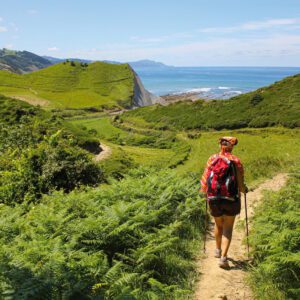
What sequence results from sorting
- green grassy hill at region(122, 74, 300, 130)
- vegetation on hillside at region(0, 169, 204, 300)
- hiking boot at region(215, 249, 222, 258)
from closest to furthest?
Answer: vegetation on hillside at region(0, 169, 204, 300) < hiking boot at region(215, 249, 222, 258) < green grassy hill at region(122, 74, 300, 130)

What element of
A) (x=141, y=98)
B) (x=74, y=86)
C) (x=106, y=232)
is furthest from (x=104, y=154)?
(x=141, y=98)

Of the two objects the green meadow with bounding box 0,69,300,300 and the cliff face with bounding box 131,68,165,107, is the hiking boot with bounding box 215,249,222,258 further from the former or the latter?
the cliff face with bounding box 131,68,165,107

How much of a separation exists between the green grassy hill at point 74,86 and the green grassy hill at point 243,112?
110ft

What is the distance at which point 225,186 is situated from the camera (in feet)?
24.2

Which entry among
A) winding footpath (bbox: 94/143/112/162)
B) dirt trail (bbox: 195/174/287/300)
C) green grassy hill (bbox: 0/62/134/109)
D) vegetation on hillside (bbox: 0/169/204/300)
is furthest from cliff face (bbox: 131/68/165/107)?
dirt trail (bbox: 195/174/287/300)

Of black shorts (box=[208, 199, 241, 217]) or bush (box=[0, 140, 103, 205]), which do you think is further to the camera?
bush (box=[0, 140, 103, 205])

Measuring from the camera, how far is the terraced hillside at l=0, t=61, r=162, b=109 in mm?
103938

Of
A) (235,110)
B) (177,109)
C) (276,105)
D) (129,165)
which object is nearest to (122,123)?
(177,109)

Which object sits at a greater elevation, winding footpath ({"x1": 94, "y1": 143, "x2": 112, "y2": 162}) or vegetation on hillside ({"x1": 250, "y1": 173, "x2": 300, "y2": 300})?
vegetation on hillside ({"x1": 250, "y1": 173, "x2": 300, "y2": 300})

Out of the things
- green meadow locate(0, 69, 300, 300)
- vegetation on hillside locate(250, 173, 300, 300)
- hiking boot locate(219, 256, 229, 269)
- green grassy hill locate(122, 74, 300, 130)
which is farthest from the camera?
green grassy hill locate(122, 74, 300, 130)

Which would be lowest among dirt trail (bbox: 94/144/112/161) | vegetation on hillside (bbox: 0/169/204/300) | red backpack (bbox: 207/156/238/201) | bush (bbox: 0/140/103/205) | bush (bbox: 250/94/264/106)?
dirt trail (bbox: 94/144/112/161)

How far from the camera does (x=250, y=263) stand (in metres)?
7.61

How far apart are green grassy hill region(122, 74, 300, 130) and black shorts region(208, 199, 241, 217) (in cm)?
4864

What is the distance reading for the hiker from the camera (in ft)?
24.2
